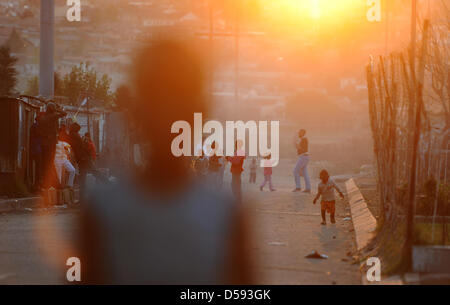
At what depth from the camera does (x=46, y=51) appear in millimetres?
21578

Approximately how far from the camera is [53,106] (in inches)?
718

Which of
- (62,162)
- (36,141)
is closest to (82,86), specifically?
(62,162)

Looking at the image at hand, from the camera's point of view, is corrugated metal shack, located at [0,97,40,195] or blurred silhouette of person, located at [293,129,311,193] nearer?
corrugated metal shack, located at [0,97,40,195]

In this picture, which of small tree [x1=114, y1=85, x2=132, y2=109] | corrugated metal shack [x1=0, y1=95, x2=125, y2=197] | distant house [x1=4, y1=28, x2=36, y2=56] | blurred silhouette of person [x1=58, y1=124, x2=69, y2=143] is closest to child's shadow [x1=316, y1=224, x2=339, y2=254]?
corrugated metal shack [x1=0, y1=95, x2=125, y2=197]

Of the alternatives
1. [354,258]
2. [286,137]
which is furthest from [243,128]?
[354,258]

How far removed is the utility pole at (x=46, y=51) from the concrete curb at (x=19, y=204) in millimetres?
4566

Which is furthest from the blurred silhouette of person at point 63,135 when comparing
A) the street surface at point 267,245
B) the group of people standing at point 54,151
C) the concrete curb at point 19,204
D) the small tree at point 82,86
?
the small tree at point 82,86

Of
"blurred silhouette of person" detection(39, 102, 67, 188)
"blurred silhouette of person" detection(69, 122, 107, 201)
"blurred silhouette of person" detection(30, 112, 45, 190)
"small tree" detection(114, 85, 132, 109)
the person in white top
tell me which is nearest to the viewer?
"blurred silhouette of person" detection(39, 102, 67, 188)

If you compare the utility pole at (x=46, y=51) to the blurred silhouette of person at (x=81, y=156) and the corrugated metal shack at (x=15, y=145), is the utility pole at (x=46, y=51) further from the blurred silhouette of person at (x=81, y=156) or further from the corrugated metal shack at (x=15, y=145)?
the blurred silhouette of person at (x=81, y=156)

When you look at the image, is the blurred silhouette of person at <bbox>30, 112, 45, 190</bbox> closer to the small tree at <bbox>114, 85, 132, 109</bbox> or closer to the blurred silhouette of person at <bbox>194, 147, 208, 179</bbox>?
the blurred silhouette of person at <bbox>194, 147, 208, 179</bbox>

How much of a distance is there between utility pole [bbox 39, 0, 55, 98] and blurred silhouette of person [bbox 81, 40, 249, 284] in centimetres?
291

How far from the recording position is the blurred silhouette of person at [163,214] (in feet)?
30.3

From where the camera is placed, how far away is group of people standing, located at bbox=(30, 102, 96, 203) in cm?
1816
